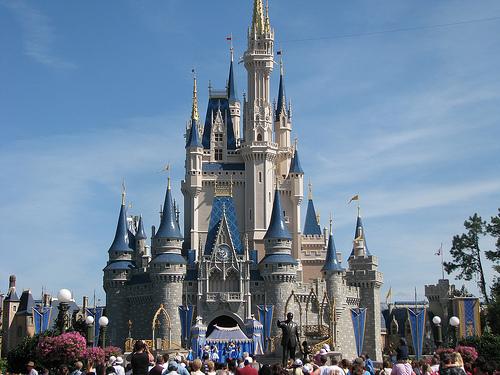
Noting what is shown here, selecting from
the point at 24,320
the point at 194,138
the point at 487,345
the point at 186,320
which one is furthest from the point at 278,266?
the point at 487,345

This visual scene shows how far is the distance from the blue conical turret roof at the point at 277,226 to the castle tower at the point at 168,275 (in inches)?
303

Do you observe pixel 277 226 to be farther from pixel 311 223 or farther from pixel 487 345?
pixel 487 345

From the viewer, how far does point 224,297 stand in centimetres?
7419

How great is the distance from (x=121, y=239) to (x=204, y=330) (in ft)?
42.4

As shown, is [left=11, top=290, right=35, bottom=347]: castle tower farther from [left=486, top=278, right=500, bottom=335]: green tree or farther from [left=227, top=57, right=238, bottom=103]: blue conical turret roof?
[left=486, top=278, right=500, bottom=335]: green tree

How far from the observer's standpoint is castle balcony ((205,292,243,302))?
74.1m

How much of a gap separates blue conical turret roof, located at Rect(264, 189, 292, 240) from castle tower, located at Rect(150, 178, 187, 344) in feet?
25.2

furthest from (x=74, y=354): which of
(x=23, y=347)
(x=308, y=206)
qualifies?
(x=308, y=206)

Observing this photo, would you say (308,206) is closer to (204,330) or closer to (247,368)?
(204,330)

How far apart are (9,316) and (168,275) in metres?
23.6

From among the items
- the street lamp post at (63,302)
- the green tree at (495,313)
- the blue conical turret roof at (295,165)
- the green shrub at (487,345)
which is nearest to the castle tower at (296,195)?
the blue conical turret roof at (295,165)

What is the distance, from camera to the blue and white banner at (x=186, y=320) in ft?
234

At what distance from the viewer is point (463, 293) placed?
293ft

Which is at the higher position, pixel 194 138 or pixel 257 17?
pixel 257 17
